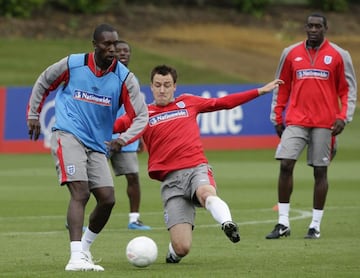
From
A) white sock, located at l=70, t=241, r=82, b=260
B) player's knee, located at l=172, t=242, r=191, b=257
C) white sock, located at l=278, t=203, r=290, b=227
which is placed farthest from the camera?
white sock, located at l=278, t=203, r=290, b=227

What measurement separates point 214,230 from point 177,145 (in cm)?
338

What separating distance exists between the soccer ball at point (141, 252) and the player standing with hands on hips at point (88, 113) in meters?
0.44

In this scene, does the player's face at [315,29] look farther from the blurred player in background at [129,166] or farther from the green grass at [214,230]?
the blurred player in background at [129,166]

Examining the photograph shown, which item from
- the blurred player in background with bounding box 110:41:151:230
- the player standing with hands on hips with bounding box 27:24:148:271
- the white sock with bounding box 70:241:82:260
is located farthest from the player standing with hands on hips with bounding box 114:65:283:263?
the blurred player in background with bounding box 110:41:151:230

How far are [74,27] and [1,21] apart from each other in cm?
307

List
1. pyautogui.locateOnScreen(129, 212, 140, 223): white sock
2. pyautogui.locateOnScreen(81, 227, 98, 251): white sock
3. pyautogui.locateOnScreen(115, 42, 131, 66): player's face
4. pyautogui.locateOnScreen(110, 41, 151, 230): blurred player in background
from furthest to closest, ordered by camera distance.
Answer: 1. pyautogui.locateOnScreen(129, 212, 140, 223): white sock
2. pyautogui.locateOnScreen(110, 41, 151, 230): blurred player in background
3. pyautogui.locateOnScreen(115, 42, 131, 66): player's face
4. pyautogui.locateOnScreen(81, 227, 98, 251): white sock

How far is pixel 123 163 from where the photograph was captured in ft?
52.9

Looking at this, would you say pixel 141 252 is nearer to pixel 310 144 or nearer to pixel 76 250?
pixel 76 250

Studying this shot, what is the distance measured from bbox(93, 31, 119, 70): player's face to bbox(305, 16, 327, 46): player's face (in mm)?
3641

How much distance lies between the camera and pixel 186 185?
12477 mm

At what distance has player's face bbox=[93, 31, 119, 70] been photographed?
11.8 meters

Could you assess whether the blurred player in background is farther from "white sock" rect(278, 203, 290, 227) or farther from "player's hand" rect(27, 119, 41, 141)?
"player's hand" rect(27, 119, 41, 141)

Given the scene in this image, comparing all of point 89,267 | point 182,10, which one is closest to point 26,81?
point 182,10

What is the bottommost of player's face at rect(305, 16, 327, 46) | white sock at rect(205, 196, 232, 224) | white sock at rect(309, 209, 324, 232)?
white sock at rect(309, 209, 324, 232)
